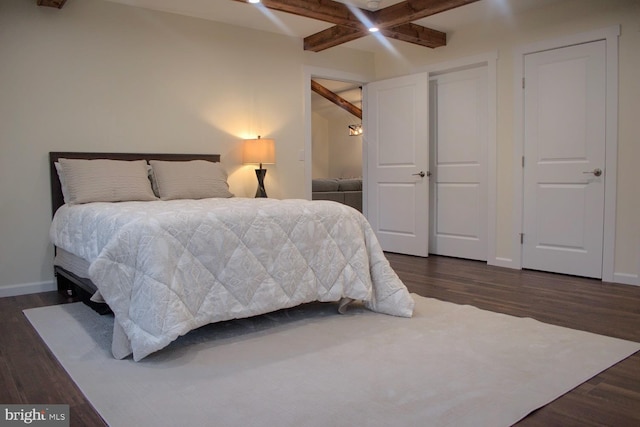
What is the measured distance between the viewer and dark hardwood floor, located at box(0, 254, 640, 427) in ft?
5.83

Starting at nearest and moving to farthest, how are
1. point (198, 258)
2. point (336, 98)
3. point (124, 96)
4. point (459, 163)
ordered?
point (198, 258) → point (124, 96) → point (459, 163) → point (336, 98)

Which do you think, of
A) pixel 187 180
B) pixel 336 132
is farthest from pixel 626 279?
pixel 336 132

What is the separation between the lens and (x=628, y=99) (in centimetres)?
382

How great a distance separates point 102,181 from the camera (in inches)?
140

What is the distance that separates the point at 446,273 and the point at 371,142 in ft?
6.73

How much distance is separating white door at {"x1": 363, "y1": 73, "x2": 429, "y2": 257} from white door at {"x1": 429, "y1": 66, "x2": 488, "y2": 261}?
0.22 m

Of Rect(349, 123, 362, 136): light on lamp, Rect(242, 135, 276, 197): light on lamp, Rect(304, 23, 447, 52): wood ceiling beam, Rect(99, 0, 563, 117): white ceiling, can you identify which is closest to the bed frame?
Rect(242, 135, 276, 197): light on lamp

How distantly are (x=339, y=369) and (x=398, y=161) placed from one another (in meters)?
3.66

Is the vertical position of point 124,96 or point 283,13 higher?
point 283,13

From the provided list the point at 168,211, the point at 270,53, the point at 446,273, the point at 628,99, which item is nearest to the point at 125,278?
the point at 168,211

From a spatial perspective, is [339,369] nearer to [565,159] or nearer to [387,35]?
[565,159]

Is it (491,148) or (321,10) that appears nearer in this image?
(321,10)

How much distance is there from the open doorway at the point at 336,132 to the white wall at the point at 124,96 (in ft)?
13.5

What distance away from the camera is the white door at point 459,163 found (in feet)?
16.1
